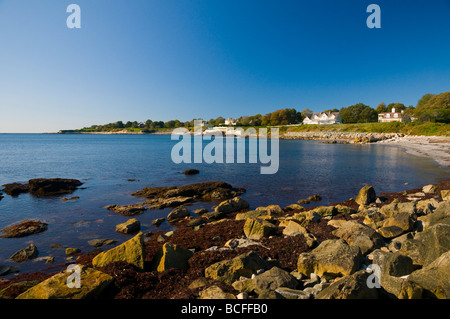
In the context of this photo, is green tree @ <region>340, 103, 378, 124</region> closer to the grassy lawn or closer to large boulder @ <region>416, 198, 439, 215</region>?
the grassy lawn

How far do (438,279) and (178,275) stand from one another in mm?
6436

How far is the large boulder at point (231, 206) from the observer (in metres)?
17.8

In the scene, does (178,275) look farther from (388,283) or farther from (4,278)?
(4,278)

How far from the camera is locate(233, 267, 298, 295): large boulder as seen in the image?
6027mm

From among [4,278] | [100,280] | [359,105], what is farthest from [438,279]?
[359,105]

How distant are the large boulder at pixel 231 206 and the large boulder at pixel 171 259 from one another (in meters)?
9.15

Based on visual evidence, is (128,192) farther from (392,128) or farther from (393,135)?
(392,128)

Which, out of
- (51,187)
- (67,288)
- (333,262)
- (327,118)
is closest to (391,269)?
(333,262)

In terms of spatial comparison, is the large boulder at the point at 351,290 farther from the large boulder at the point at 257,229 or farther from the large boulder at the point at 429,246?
the large boulder at the point at 257,229

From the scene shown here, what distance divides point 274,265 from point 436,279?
3.97 metres

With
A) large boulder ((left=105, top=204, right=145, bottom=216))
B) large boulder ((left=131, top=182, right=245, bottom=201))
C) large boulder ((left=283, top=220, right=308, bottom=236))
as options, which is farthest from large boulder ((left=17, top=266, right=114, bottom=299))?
large boulder ((left=131, top=182, right=245, bottom=201))

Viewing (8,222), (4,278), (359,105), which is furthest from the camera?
(359,105)

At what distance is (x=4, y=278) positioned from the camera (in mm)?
9938

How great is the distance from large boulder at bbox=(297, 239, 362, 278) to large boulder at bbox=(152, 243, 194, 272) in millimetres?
3674
